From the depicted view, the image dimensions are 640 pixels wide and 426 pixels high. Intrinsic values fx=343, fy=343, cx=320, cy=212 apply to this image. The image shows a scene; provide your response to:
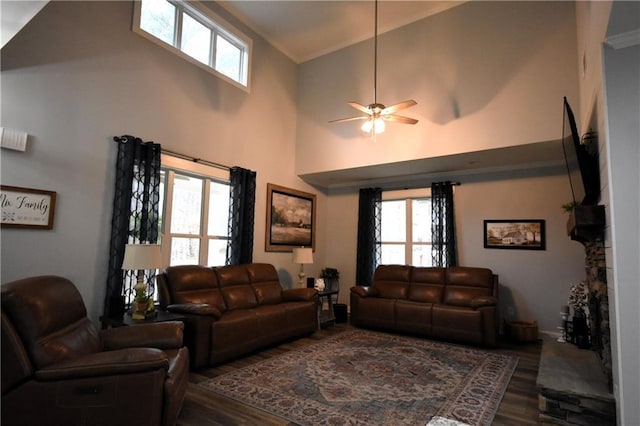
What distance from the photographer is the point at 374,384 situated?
123 inches

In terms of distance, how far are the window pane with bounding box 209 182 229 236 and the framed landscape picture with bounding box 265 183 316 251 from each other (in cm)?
81


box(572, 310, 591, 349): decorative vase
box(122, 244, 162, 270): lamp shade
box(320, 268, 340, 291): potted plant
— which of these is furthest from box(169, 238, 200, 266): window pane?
box(572, 310, 591, 349): decorative vase

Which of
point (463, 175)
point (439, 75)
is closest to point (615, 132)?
point (439, 75)

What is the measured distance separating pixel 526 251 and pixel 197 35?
5.78 m

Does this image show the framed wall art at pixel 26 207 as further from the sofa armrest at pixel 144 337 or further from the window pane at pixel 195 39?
the window pane at pixel 195 39

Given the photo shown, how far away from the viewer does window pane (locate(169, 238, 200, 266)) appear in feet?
14.8

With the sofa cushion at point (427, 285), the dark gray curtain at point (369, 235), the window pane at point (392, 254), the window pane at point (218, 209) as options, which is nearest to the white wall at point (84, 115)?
the window pane at point (218, 209)

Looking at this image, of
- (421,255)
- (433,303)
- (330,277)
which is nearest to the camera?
(433,303)

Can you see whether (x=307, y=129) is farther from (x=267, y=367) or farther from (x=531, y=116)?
(x=267, y=367)

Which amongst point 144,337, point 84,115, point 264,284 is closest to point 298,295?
point 264,284

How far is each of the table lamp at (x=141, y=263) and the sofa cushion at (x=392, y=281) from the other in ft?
11.3

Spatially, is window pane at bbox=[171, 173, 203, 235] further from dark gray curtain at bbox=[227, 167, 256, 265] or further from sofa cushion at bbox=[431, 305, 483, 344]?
sofa cushion at bbox=[431, 305, 483, 344]

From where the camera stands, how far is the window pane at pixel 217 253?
505 cm

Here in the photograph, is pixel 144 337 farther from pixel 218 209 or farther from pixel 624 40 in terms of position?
pixel 624 40
